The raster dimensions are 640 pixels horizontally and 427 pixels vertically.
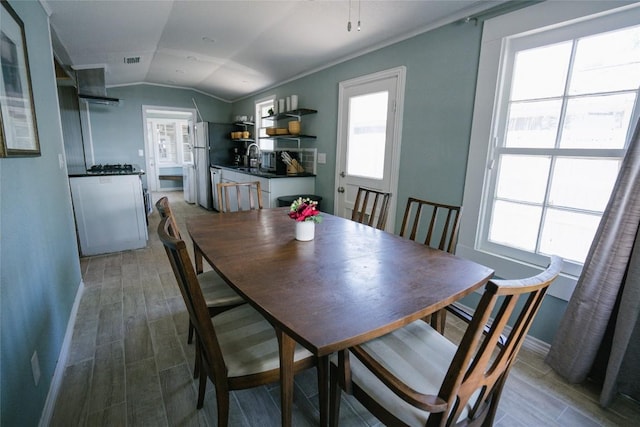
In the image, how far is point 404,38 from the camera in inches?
102

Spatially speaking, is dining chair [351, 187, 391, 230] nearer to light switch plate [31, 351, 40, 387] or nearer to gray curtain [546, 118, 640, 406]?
gray curtain [546, 118, 640, 406]

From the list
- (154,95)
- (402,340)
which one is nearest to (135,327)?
(402,340)

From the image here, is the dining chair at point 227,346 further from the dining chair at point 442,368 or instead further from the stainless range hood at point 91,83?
the stainless range hood at point 91,83

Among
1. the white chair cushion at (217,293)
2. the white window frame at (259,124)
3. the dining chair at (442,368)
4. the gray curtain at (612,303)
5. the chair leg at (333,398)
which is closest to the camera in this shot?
the dining chair at (442,368)

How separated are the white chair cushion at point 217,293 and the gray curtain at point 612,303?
6.15 feet

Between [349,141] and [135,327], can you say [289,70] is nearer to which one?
[349,141]

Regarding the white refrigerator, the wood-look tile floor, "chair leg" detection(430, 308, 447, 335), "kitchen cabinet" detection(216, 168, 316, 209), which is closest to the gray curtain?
the wood-look tile floor

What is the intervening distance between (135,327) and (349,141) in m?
2.65

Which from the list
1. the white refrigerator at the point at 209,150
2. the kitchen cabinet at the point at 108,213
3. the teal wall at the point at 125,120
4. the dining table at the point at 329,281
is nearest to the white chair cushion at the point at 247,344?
the dining table at the point at 329,281

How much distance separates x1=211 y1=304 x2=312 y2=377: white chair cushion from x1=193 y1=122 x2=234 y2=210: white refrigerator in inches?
194

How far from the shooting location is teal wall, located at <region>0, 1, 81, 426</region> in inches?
42.7

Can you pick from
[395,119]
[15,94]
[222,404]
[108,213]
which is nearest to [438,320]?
[222,404]

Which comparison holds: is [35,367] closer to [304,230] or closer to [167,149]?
[304,230]

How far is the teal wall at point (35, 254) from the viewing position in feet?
3.56
